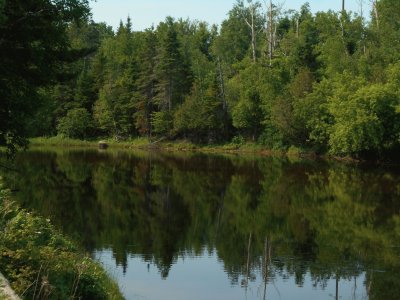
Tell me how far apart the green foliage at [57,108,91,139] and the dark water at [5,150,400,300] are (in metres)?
37.3

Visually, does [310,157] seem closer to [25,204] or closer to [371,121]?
[371,121]

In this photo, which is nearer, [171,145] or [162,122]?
[162,122]

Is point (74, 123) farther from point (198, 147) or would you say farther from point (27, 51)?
point (27, 51)

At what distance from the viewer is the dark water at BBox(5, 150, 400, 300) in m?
14.1

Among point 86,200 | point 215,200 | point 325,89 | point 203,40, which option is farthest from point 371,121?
point 203,40

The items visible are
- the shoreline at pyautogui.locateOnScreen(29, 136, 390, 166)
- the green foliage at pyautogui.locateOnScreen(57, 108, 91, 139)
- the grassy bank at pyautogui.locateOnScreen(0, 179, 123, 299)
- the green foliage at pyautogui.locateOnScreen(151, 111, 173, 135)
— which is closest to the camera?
the grassy bank at pyautogui.locateOnScreen(0, 179, 123, 299)

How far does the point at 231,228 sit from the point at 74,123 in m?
58.2

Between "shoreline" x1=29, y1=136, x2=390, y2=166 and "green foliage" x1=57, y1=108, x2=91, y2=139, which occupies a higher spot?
"green foliage" x1=57, y1=108, x2=91, y2=139

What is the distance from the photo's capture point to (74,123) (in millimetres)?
75562

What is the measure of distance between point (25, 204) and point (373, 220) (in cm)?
1405

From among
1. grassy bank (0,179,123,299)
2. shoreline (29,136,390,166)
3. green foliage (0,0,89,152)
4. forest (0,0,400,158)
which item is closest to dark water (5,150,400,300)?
green foliage (0,0,89,152)

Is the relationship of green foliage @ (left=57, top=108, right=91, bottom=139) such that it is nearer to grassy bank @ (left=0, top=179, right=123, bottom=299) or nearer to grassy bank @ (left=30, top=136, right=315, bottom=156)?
grassy bank @ (left=30, top=136, right=315, bottom=156)

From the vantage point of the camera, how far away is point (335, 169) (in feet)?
143

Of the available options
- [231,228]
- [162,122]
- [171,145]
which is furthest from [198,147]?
[231,228]
